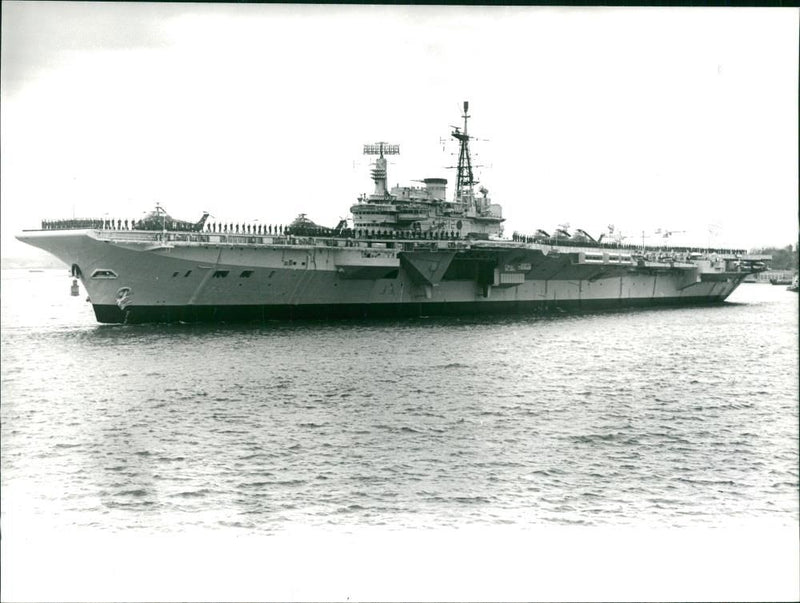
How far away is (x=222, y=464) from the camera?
1043cm

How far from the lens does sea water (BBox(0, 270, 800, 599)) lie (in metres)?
9.16

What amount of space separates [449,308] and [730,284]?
20.1 metres

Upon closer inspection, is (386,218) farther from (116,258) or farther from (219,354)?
(219,354)

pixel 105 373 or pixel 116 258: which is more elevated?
pixel 116 258

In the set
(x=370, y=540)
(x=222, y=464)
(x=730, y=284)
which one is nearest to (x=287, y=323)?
(x=222, y=464)

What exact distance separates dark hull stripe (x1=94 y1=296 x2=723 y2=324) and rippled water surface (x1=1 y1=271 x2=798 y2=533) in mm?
1616

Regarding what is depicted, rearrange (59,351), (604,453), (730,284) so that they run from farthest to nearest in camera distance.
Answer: (730,284), (59,351), (604,453)

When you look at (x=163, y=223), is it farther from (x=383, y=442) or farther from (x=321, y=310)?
(x=383, y=442)

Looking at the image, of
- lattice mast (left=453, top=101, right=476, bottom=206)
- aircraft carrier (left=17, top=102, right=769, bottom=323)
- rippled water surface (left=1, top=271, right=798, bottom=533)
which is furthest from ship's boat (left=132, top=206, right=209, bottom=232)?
lattice mast (left=453, top=101, right=476, bottom=206)

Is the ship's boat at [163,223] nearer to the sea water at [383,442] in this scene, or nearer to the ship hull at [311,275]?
the ship hull at [311,275]

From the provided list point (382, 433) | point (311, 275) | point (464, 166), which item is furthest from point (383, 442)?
point (464, 166)

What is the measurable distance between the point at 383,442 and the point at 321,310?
13008 millimetres

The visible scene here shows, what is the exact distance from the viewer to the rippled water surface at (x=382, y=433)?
31.1 ft

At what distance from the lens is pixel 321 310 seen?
24188 mm
